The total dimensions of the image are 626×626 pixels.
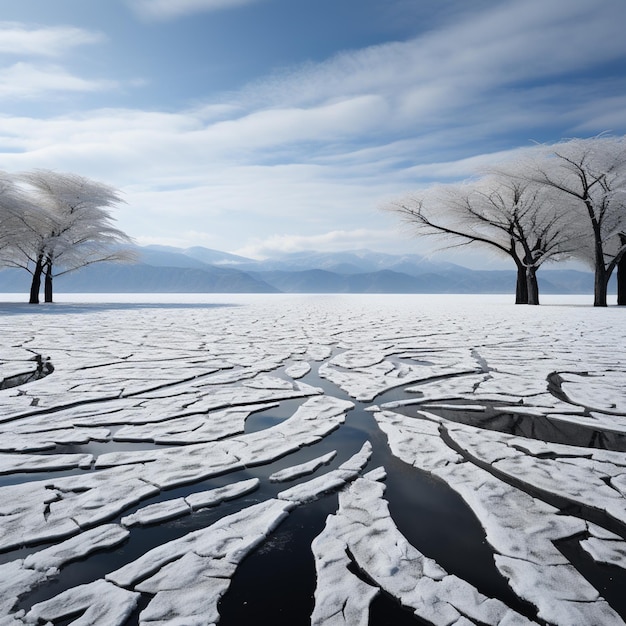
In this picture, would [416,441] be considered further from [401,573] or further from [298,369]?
[298,369]

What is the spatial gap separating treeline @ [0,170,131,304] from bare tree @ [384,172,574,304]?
611 inches

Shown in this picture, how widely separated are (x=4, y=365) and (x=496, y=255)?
2385 cm

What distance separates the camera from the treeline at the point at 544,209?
56.0ft

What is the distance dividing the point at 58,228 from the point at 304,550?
79.0 ft

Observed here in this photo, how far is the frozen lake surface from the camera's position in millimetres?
1259

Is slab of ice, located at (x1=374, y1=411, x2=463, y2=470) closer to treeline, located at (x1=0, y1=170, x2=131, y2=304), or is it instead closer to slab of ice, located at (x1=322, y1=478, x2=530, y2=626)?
slab of ice, located at (x1=322, y1=478, x2=530, y2=626)

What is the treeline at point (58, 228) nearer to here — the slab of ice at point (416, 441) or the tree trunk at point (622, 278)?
the slab of ice at point (416, 441)

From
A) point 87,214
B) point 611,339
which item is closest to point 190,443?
point 611,339

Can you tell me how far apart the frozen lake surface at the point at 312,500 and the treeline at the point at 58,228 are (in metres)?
19.3

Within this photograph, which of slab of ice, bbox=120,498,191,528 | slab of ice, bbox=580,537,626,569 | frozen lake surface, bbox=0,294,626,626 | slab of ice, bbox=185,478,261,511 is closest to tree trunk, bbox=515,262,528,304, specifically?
frozen lake surface, bbox=0,294,626,626

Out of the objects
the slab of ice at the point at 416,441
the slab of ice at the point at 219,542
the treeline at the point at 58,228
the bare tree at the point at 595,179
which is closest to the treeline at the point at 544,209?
the bare tree at the point at 595,179

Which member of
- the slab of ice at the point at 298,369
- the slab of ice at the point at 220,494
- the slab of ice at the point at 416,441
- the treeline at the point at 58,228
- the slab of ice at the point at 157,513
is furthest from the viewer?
the treeline at the point at 58,228

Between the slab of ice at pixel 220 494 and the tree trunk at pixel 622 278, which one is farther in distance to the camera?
the tree trunk at pixel 622 278

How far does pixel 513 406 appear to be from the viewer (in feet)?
10.7
